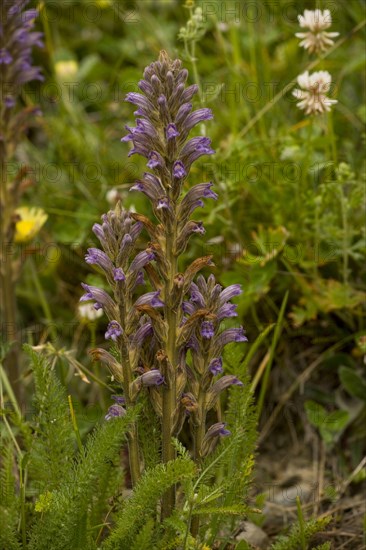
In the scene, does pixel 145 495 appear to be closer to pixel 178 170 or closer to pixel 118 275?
pixel 118 275

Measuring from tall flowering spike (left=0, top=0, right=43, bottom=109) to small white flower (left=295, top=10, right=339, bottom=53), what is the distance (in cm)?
107

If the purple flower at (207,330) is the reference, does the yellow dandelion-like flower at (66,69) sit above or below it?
above

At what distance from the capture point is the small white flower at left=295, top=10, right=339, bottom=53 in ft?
10.4

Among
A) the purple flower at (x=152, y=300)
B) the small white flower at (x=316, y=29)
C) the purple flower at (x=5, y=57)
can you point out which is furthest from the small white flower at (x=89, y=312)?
the small white flower at (x=316, y=29)

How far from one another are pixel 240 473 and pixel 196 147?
3.06 ft

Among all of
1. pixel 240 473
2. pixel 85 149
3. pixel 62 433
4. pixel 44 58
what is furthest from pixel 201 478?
pixel 44 58

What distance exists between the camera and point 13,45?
3332 millimetres

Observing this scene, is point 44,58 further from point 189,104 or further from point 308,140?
point 189,104

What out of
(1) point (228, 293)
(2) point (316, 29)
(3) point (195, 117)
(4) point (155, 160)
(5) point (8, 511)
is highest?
(2) point (316, 29)

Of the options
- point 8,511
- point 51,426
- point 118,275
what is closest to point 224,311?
point 118,275

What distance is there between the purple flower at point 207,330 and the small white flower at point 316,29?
1.37 m

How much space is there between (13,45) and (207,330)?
1.66 metres

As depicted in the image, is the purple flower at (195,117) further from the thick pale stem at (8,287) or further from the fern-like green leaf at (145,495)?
the thick pale stem at (8,287)

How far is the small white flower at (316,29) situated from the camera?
10.4 feet
